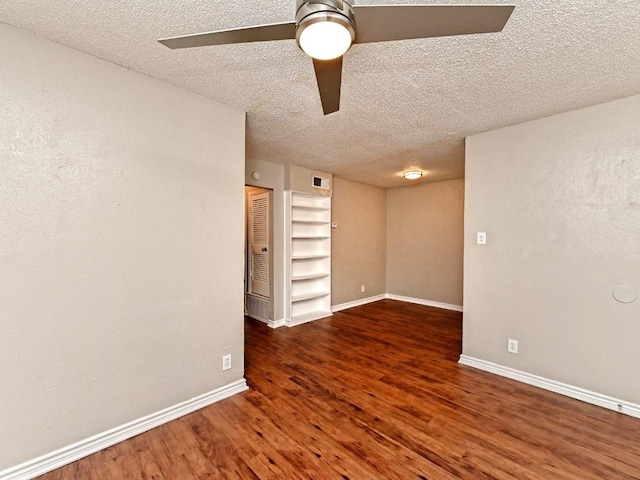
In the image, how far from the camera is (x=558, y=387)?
98.7 inches

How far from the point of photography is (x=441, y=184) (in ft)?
17.9

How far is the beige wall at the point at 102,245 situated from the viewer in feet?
5.15

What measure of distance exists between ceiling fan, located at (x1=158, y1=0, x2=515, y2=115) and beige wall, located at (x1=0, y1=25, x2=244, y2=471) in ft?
3.18

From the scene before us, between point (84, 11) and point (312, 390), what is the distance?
289 centimetres

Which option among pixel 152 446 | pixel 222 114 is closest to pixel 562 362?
pixel 152 446

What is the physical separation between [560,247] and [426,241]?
10.4 ft

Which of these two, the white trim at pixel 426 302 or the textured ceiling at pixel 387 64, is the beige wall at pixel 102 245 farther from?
the white trim at pixel 426 302

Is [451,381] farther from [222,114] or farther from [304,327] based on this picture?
[222,114]

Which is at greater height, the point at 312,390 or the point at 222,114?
the point at 222,114

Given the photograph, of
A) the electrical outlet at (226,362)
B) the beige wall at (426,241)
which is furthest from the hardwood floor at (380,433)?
the beige wall at (426,241)

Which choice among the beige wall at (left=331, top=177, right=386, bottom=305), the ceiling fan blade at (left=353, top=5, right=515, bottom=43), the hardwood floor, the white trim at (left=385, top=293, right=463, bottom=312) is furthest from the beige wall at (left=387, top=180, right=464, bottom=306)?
the ceiling fan blade at (left=353, top=5, right=515, bottom=43)

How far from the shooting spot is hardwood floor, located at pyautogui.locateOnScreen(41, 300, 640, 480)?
5.49ft

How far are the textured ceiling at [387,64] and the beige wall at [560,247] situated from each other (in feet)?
0.90

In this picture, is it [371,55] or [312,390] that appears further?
[312,390]
